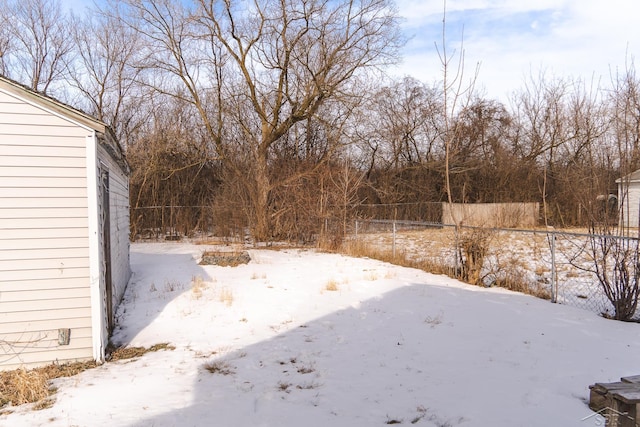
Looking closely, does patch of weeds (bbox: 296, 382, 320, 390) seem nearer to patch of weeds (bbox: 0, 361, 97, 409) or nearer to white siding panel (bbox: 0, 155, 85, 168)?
patch of weeds (bbox: 0, 361, 97, 409)

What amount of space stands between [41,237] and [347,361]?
3749 millimetres

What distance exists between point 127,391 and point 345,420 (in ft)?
6.98

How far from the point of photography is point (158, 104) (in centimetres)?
2219

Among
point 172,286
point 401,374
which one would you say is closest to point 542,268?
point 401,374

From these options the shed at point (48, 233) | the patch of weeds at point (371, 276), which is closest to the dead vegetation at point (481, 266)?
the patch of weeds at point (371, 276)

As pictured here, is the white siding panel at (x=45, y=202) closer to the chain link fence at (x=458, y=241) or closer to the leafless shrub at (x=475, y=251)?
the chain link fence at (x=458, y=241)

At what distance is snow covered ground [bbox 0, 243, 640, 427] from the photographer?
3.52 meters

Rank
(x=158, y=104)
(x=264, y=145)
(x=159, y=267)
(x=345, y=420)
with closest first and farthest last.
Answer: (x=345, y=420) < (x=159, y=267) < (x=264, y=145) < (x=158, y=104)

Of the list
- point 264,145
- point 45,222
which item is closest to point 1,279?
point 45,222

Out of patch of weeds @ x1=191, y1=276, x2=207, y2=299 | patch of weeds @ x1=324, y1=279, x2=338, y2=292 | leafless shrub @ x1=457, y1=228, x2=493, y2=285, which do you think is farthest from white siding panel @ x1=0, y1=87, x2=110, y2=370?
leafless shrub @ x1=457, y1=228, x2=493, y2=285

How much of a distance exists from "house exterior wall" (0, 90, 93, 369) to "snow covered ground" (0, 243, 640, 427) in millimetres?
745

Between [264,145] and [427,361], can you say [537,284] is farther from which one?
[264,145]

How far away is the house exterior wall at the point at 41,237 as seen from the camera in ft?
15.1

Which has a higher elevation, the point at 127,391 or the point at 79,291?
the point at 79,291
